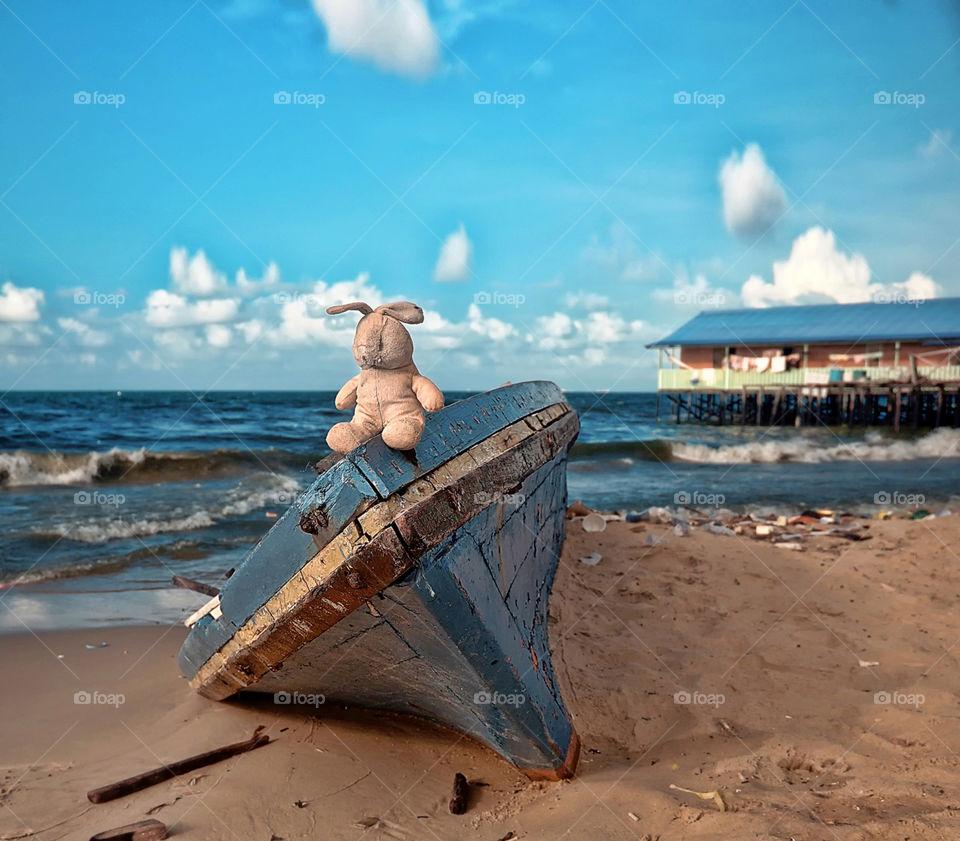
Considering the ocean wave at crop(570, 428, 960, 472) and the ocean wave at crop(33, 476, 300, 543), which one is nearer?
the ocean wave at crop(33, 476, 300, 543)

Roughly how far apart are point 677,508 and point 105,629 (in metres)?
9.66

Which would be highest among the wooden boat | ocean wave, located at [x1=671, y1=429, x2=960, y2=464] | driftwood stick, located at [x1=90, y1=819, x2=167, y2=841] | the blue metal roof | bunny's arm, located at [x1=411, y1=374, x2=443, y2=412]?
the blue metal roof

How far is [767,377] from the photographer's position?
102 feet

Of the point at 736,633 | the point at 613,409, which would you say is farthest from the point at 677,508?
the point at 613,409

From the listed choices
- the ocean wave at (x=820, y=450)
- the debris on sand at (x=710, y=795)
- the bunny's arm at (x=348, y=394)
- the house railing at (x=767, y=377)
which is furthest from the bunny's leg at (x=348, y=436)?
the house railing at (x=767, y=377)

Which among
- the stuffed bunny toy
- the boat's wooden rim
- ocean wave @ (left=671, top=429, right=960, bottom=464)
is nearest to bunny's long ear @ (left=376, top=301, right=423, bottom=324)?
the stuffed bunny toy

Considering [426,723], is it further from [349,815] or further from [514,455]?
[514,455]

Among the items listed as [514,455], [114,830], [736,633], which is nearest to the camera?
[114,830]

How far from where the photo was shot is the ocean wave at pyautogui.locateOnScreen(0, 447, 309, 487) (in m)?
16.7

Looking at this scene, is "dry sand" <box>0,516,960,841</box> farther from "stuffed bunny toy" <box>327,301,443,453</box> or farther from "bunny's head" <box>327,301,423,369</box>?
"bunny's head" <box>327,301,423,369</box>

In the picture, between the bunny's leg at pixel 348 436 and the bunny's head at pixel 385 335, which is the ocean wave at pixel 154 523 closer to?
the bunny's leg at pixel 348 436

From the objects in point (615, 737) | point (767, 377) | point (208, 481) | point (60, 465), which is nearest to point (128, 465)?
point (60, 465)

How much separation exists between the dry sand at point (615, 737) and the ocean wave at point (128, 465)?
12.2 m

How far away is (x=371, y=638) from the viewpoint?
A: 2812 mm
